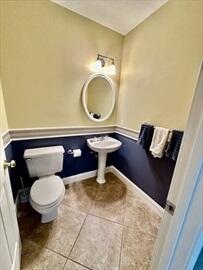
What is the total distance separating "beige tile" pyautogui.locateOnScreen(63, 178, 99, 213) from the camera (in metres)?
1.79

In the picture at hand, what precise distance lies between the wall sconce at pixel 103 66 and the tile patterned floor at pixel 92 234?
1.85 metres

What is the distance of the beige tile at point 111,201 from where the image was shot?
1.67 m

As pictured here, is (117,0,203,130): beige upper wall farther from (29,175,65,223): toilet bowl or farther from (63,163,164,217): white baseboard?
(29,175,65,223): toilet bowl

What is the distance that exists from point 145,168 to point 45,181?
4.35 ft

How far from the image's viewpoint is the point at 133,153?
81.5 inches

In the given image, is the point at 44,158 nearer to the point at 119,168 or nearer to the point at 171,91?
the point at 119,168

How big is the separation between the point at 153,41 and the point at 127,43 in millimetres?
520

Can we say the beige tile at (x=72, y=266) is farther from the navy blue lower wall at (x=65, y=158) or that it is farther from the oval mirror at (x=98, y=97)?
the oval mirror at (x=98, y=97)

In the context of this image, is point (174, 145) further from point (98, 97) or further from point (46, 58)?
point (46, 58)

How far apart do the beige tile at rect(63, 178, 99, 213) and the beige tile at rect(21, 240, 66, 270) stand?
56 centimetres

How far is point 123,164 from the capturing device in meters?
2.31

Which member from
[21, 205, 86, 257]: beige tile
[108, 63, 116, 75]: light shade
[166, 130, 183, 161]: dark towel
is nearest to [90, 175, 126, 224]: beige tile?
[21, 205, 86, 257]: beige tile

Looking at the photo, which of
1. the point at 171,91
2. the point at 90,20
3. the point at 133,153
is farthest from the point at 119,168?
Answer: the point at 90,20

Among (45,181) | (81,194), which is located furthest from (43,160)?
(81,194)
